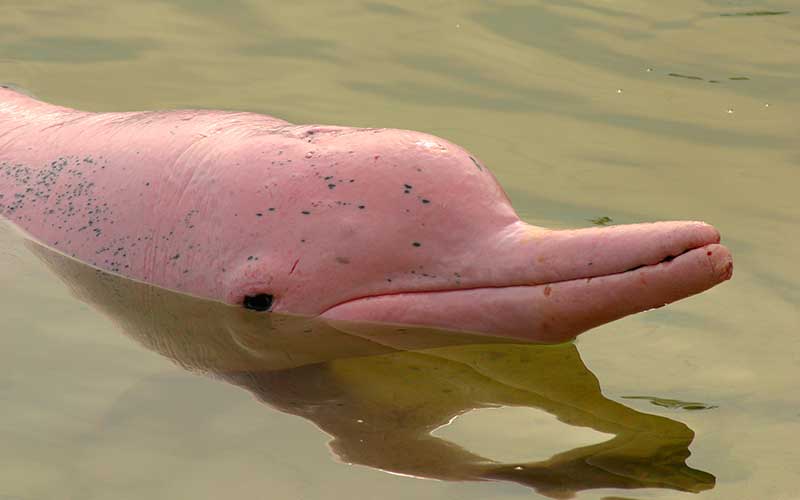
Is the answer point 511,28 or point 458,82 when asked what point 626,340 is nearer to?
point 458,82

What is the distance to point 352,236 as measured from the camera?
4922mm

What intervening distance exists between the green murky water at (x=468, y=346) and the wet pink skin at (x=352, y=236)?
137mm

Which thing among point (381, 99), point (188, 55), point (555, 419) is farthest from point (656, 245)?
point (188, 55)

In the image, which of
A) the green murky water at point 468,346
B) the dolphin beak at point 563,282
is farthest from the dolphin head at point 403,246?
the green murky water at point 468,346

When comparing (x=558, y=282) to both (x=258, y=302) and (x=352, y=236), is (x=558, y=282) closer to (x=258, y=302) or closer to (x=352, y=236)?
(x=352, y=236)

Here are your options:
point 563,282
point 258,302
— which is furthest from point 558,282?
point 258,302

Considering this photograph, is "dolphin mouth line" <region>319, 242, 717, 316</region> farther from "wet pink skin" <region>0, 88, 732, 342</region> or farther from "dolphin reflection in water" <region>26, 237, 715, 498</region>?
"dolphin reflection in water" <region>26, 237, 715, 498</region>

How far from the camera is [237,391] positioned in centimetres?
449

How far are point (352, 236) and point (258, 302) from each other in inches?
18.5

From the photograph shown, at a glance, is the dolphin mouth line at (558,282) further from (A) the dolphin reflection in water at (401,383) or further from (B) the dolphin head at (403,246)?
(A) the dolphin reflection in water at (401,383)

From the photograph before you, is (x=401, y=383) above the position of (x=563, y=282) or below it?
below

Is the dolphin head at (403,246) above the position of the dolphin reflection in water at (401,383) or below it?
above

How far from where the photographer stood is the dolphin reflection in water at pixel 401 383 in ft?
13.0

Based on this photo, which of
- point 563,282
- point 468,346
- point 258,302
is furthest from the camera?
point 258,302
